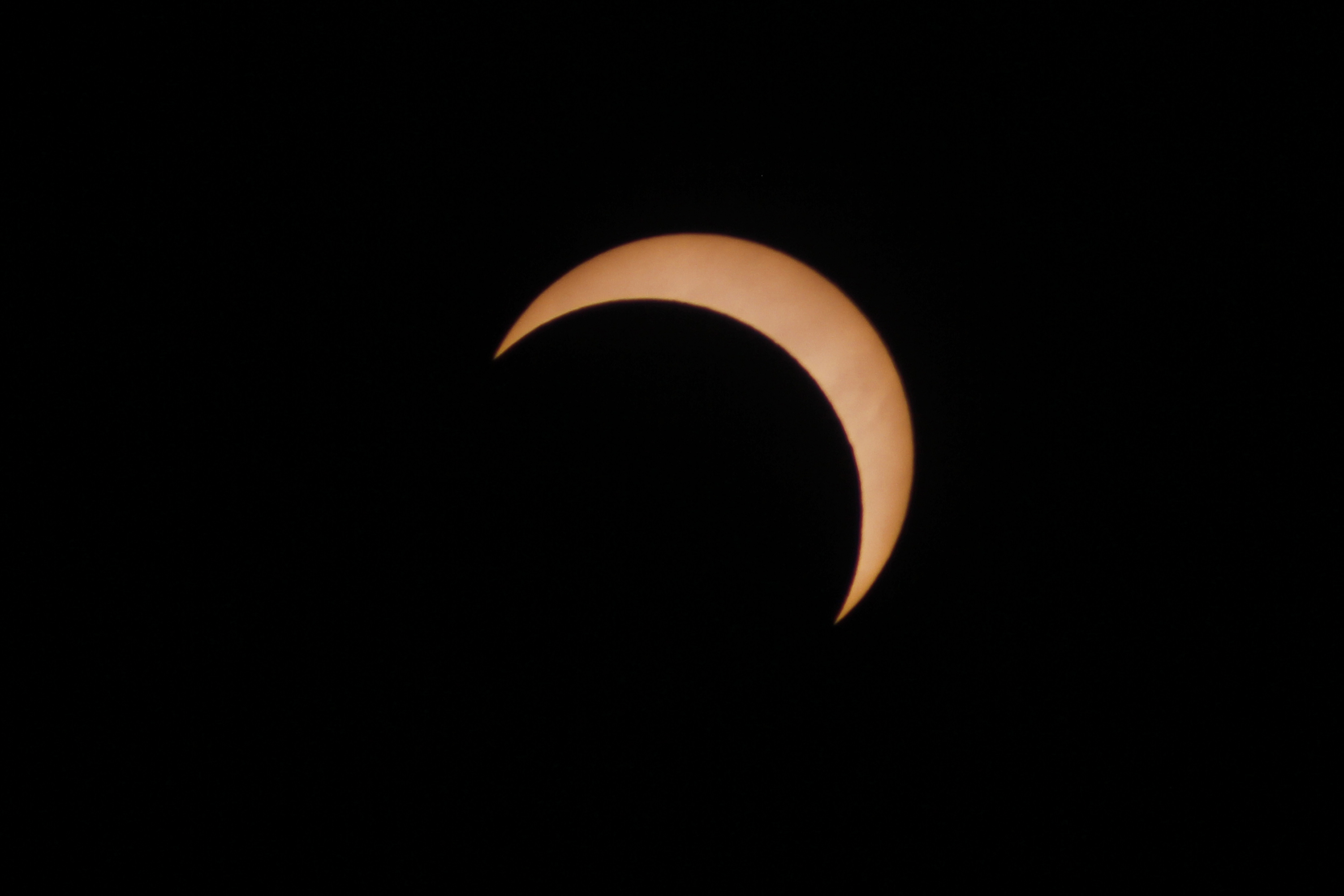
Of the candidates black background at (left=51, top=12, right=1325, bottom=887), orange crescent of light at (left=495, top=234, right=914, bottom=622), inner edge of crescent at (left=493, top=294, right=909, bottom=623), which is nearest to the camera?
inner edge of crescent at (left=493, top=294, right=909, bottom=623)

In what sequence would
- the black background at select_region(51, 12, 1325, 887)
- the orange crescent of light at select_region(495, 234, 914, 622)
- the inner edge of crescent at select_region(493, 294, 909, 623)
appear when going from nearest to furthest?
the inner edge of crescent at select_region(493, 294, 909, 623)
the orange crescent of light at select_region(495, 234, 914, 622)
the black background at select_region(51, 12, 1325, 887)

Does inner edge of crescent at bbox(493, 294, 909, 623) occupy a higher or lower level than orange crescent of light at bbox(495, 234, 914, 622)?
lower

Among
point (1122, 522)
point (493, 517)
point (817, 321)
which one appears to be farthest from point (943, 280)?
point (493, 517)

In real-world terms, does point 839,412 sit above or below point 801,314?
below

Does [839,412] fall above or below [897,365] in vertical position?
below

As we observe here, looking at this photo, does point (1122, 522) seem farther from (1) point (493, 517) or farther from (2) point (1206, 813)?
(1) point (493, 517)
